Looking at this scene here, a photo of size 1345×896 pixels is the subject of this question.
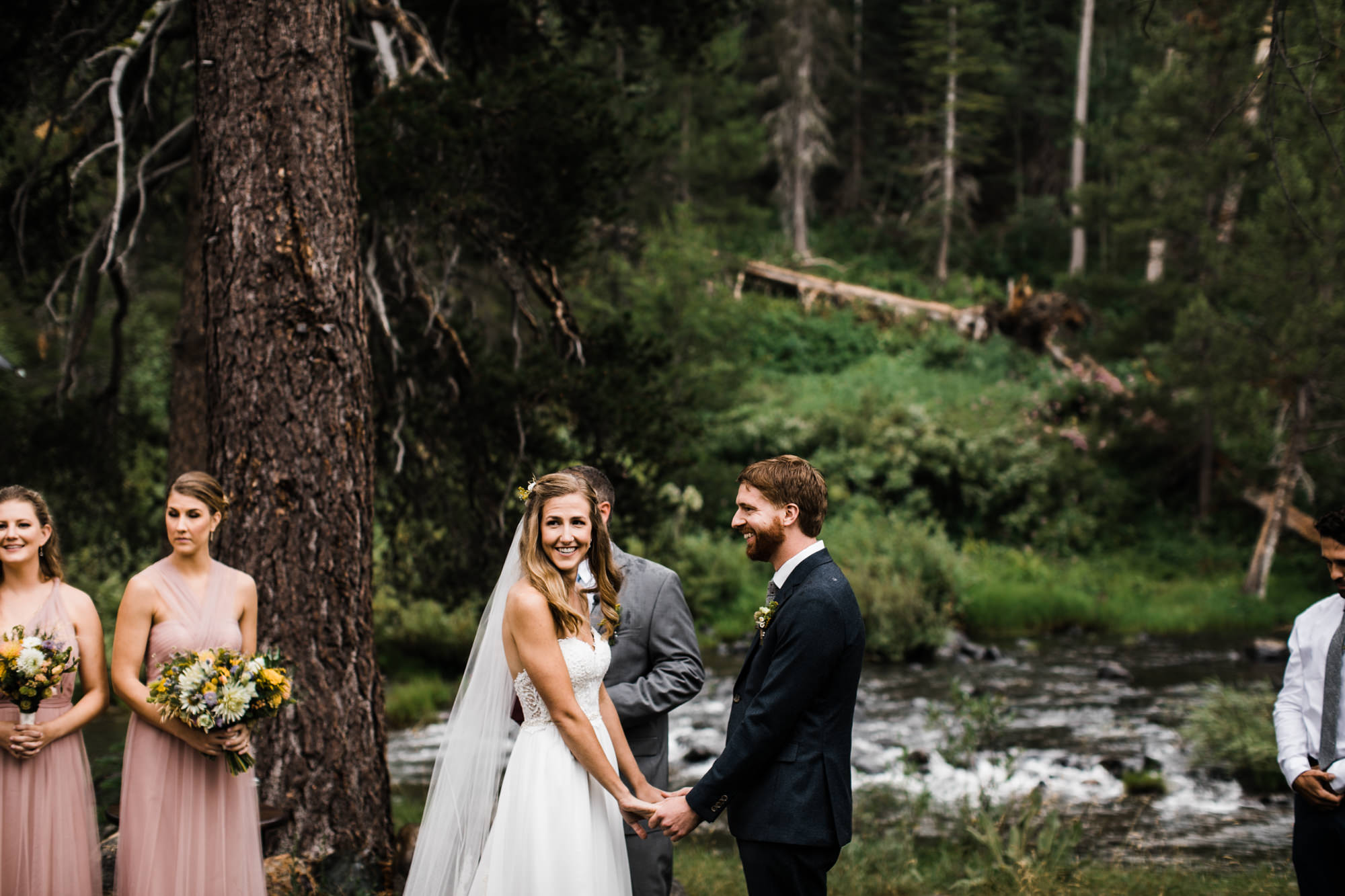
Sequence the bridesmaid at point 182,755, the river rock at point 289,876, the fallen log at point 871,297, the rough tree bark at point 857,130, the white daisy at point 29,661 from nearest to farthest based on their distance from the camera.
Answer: the white daisy at point 29,661 < the bridesmaid at point 182,755 < the river rock at point 289,876 < the fallen log at point 871,297 < the rough tree bark at point 857,130

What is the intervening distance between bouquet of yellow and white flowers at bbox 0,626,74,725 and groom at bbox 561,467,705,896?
2.13 metres

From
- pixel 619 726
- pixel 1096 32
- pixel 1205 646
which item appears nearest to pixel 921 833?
pixel 619 726

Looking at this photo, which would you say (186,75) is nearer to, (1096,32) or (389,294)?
(389,294)

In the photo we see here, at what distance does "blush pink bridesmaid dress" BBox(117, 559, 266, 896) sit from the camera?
428cm

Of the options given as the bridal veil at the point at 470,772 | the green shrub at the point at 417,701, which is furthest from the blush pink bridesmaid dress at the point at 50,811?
the green shrub at the point at 417,701

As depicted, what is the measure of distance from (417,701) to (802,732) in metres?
10.4

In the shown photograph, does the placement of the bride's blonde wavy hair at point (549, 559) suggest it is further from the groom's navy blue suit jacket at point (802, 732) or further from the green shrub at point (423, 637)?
the green shrub at point (423, 637)

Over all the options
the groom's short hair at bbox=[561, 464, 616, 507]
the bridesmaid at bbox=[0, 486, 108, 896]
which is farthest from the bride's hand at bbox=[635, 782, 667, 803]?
the bridesmaid at bbox=[0, 486, 108, 896]

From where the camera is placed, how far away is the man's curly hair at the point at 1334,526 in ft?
13.0

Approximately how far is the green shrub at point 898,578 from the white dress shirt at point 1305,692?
11.2 m

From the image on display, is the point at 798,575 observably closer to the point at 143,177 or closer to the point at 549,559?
the point at 549,559

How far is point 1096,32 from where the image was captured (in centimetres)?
4103

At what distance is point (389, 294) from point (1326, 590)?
56.2 ft

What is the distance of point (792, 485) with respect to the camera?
3590 mm
